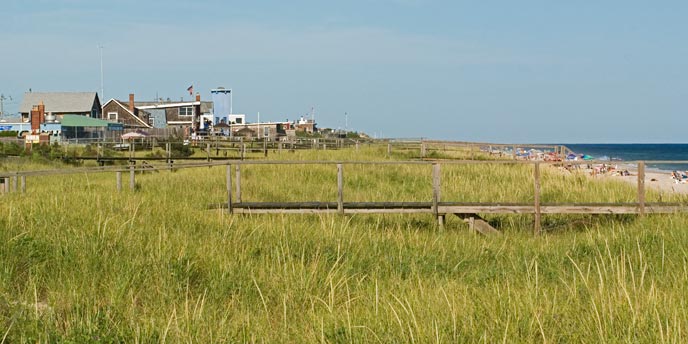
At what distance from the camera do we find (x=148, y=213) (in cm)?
1084

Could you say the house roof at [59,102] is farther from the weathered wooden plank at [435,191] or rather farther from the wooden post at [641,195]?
the wooden post at [641,195]

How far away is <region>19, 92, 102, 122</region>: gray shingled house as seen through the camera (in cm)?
7750

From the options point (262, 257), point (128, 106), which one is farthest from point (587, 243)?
point (128, 106)

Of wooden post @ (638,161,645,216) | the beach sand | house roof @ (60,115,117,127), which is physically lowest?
the beach sand

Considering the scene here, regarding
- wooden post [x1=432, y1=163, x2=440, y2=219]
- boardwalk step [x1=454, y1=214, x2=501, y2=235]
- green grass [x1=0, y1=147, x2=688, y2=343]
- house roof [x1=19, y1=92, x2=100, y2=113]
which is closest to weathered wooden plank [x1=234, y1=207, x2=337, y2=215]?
green grass [x1=0, y1=147, x2=688, y2=343]

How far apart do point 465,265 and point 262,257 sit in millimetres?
2380

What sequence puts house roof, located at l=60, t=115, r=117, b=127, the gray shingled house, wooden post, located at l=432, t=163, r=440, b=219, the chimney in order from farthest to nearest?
the chimney, the gray shingled house, house roof, located at l=60, t=115, r=117, b=127, wooden post, located at l=432, t=163, r=440, b=219

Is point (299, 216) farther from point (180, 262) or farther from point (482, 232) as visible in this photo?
point (180, 262)

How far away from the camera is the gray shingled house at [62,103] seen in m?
77.5

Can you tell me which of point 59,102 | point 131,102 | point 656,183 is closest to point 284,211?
point 656,183

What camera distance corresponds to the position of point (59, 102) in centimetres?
7806

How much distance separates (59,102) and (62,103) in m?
0.41

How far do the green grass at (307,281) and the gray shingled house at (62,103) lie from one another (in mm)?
68148

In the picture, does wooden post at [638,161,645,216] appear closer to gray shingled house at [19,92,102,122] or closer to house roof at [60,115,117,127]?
house roof at [60,115,117,127]
